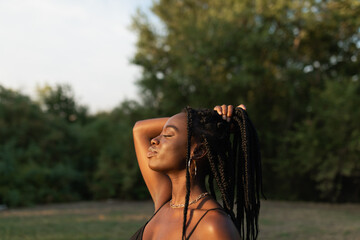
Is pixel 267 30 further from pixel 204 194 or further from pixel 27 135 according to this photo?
pixel 204 194

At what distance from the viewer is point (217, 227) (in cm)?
204

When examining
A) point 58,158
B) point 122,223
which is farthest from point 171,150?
point 58,158

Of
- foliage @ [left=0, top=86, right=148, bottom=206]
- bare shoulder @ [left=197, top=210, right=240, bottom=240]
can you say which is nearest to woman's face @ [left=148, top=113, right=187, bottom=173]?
bare shoulder @ [left=197, top=210, right=240, bottom=240]

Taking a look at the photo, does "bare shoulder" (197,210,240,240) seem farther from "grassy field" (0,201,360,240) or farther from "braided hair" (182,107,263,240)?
"grassy field" (0,201,360,240)

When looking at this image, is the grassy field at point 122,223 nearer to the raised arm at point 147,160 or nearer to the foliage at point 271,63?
the foliage at point 271,63

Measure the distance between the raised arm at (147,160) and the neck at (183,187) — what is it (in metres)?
0.23

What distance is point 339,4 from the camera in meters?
19.0

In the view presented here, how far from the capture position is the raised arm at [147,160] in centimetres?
265

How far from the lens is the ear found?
91.3 inches

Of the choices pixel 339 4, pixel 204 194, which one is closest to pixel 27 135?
pixel 339 4

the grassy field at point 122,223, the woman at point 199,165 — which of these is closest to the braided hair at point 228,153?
the woman at point 199,165

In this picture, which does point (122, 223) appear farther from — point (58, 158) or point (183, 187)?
point (58, 158)

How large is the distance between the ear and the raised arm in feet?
1.49

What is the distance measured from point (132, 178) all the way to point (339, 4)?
41.6ft
